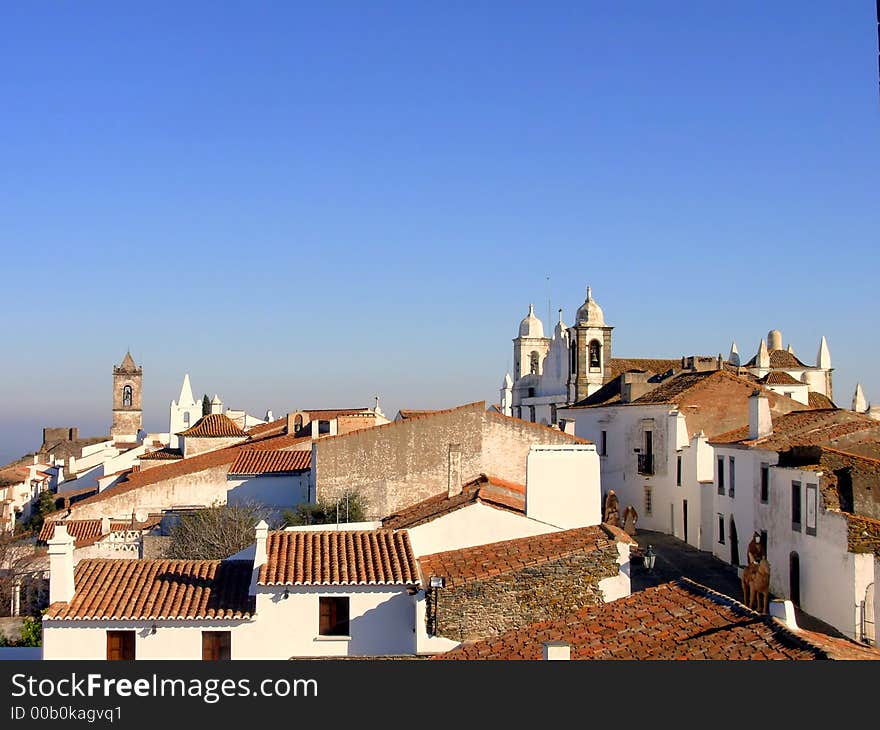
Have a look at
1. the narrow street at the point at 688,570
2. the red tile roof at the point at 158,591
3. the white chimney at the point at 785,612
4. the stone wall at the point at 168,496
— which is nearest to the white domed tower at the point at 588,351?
the narrow street at the point at 688,570

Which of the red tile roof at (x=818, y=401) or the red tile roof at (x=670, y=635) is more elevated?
the red tile roof at (x=818, y=401)

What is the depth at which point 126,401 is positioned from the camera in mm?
112250

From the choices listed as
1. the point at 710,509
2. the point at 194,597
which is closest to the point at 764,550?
the point at 710,509

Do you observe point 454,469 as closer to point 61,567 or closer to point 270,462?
point 270,462

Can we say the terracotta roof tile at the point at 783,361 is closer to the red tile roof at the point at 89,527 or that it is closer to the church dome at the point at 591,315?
the church dome at the point at 591,315

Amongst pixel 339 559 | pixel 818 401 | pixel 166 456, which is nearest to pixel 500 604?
pixel 339 559

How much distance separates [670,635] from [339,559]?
24.6 feet

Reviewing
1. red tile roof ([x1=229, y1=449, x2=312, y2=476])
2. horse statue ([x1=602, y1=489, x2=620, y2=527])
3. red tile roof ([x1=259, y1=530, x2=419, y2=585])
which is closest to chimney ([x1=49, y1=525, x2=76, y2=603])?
red tile roof ([x1=259, y1=530, x2=419, y2=585])

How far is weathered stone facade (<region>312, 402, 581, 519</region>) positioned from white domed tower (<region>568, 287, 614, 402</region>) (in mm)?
33471

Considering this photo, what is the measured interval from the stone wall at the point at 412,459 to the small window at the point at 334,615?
36.7 feet

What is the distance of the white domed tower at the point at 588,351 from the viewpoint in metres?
65.5

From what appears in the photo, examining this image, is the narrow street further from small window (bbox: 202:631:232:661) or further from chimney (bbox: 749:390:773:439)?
small window (bbox: 202:631:232:661)

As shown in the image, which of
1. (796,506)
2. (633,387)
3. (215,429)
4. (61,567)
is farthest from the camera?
(215,429)

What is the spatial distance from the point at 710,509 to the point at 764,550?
815 centimetres
